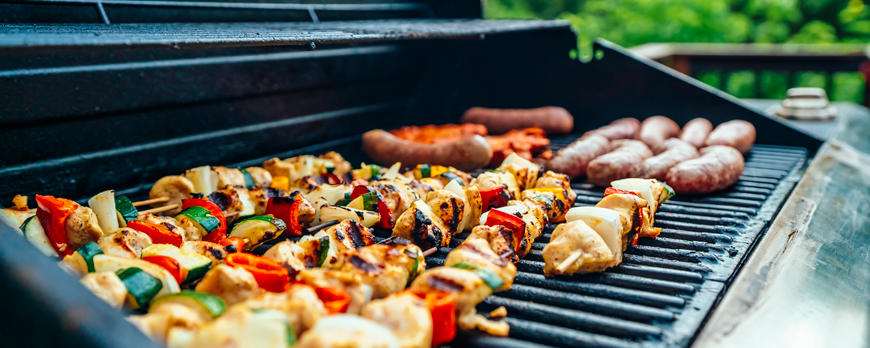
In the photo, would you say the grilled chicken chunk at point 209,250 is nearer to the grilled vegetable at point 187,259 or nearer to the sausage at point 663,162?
the grilled vegetable at point 187,259

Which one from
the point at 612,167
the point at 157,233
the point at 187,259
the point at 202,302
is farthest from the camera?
the point at 612,167

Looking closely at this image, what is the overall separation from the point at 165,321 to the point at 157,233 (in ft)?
3.13

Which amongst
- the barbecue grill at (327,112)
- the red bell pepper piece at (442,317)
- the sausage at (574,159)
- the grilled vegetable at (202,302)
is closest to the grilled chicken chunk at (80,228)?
the barbecue grill at (327,112)

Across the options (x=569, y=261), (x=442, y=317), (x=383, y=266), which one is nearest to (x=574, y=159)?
(x=569, y=261)

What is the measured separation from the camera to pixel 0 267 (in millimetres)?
1177

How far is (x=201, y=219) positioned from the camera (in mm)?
2449

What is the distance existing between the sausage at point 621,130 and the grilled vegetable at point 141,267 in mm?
3328

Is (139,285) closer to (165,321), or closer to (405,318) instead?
(165,321)

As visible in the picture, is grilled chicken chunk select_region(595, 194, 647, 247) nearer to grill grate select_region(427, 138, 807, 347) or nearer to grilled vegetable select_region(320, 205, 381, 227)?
grill grate select_region(427, 138, 807, 347)

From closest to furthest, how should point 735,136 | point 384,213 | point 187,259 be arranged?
Result: point 187,259 < point 384,213 < point 735,136

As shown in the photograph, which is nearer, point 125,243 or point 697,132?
point 125,243

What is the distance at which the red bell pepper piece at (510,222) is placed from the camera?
2.37m

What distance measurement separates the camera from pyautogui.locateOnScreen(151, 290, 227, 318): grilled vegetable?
5.17 ft

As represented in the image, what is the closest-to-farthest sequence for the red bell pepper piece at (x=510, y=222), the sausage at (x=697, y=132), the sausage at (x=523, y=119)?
the red bell pepper piece at (x=510, y=222)
the sausage at (x=697, y=132)
the sausage at (x=523, y=119)
